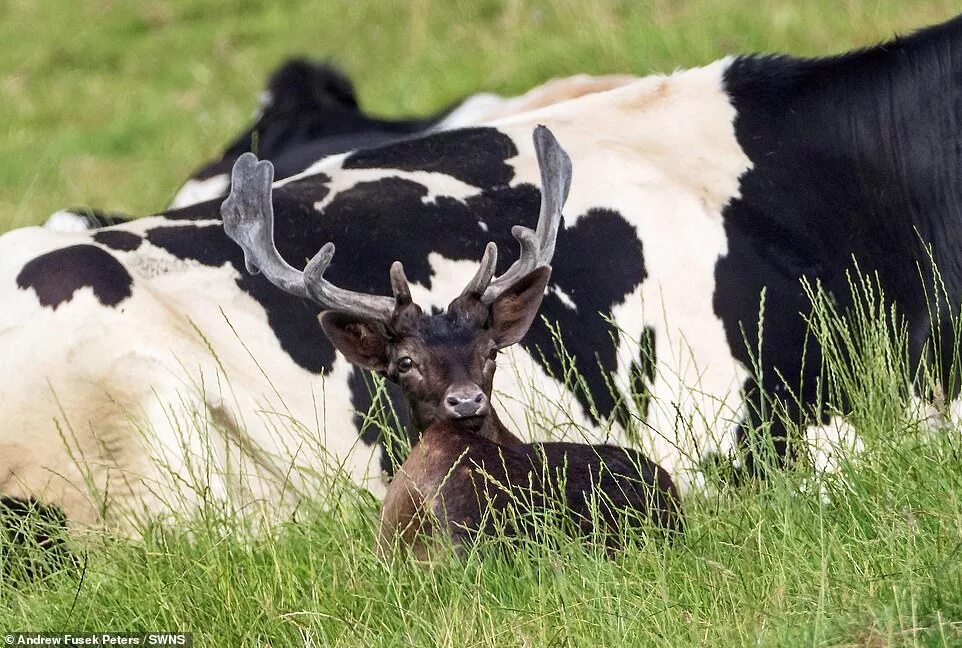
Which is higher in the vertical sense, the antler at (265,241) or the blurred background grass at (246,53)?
the blurred background grass at (246,53)

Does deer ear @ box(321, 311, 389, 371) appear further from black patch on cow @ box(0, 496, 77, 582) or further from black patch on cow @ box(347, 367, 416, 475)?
black patch on cow @ box(0, 496, 77, 582)

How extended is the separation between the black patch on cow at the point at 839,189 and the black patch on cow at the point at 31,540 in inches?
94.0

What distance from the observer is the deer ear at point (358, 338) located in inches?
182

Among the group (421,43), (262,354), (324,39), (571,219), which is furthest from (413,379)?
(324,39)

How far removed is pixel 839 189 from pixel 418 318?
2.07m

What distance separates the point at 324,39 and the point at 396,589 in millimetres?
11073

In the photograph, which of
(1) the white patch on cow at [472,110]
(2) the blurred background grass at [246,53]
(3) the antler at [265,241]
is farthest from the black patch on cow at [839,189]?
(2) the blurred background grass at [246,53]

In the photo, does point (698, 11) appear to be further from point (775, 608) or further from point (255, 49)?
point (775, 608)

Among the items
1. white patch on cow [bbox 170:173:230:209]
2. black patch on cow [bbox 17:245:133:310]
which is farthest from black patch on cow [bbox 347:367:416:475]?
white patch on cow [bbox 170:173:230:209]

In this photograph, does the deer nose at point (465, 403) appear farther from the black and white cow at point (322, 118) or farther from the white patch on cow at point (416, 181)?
the black and white cow at point (322, 118)

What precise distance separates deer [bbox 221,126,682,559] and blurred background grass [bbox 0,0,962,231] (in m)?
6.09

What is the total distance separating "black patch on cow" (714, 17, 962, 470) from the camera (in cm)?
562

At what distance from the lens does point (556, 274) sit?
18.1ft

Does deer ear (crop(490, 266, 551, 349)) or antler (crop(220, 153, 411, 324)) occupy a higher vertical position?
antler (crop(220, 153, 411, 324))
